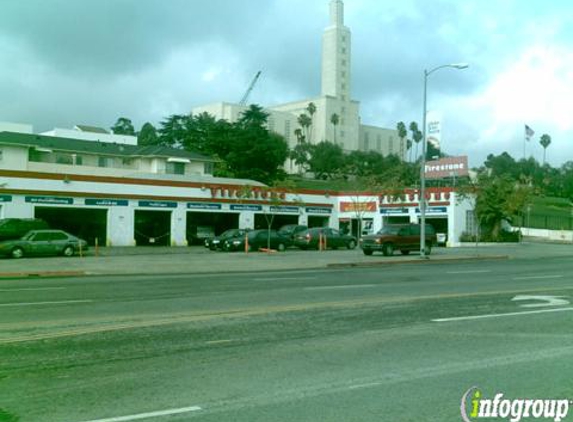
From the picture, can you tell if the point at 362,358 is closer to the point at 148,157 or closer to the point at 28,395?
the point at 28,395

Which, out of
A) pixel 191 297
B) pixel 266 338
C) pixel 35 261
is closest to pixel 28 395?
pixel 266 338

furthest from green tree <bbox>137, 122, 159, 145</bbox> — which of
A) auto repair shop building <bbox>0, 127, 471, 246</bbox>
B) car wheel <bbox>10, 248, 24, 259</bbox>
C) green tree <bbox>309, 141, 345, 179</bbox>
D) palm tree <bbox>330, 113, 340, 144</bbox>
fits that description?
car wheel <bbox>10, 248, 24, 259</bbox>

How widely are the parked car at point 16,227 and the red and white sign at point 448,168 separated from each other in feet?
113

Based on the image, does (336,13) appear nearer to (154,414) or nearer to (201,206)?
(201,206)

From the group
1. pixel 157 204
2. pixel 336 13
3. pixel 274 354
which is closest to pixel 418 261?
pixel 157 204

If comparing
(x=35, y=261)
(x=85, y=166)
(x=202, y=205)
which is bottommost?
(x=35, y=261)

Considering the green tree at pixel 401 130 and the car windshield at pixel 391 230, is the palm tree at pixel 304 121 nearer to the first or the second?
the green tree at pixel 401 130

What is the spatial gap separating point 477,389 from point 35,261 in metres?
26.2

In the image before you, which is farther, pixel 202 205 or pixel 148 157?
pixel 148 157

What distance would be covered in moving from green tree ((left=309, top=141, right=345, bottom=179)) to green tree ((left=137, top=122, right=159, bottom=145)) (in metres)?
32.2

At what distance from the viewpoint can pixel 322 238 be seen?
42875 millimetres

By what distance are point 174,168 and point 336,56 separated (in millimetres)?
96360

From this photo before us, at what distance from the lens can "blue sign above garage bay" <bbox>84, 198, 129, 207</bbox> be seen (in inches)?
1688

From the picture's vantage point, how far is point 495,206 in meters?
52.5
